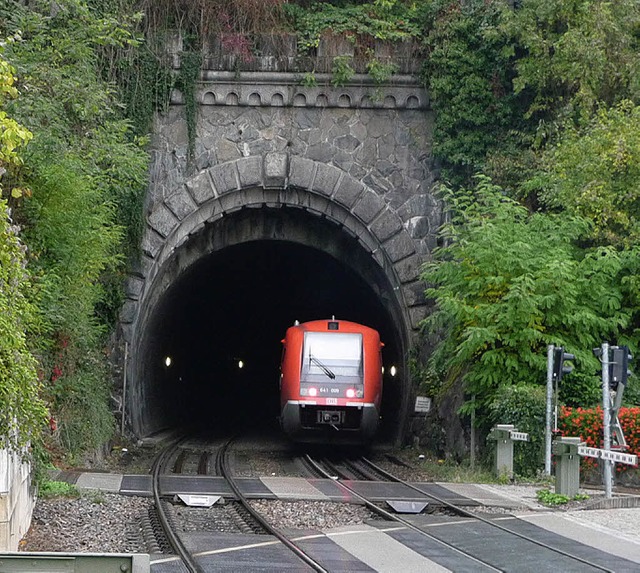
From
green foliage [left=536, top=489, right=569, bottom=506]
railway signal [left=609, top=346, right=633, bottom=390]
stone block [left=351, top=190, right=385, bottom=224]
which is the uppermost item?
stone block [left=351, top=190, right=385, bottom=224]

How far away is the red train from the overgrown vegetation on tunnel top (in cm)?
150

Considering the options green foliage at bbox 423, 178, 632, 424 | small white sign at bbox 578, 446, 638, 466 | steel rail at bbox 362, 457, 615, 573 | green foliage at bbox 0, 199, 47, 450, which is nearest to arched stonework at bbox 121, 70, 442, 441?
green foliage at bbox 423, 178, 632, 424

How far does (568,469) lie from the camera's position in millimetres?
14914

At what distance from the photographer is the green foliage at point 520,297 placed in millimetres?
18891

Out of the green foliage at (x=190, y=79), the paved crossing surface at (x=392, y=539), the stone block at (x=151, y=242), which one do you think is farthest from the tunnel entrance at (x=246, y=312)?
the paved crossing surface at (x=392, y=539)

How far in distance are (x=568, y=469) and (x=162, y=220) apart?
433 inches

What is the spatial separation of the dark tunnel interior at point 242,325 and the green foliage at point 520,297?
18.2 feet

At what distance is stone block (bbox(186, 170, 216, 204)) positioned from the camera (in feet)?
75.2

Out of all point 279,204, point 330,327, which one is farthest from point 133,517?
point 279,204

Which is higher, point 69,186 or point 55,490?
point 69,186

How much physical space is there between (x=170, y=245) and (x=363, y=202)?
4174 mm

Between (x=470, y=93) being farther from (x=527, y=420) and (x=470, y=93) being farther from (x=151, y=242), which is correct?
(x=527, y=420)

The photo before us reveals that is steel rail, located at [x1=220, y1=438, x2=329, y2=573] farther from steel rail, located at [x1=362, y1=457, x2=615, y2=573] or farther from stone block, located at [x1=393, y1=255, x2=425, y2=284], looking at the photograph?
stone block, located at [x1=393, y1=255, x2=425, y2=284]

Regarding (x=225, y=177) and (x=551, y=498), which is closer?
(x=551, y=498)
